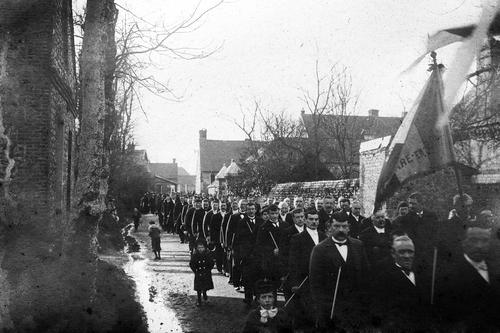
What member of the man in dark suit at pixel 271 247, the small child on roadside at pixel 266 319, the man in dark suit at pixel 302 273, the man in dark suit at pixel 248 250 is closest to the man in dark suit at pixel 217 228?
the man in dark suit at pixel 248 250

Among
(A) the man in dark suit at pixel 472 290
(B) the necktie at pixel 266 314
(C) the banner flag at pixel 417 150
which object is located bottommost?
(B) the necktie at pixel 266 314

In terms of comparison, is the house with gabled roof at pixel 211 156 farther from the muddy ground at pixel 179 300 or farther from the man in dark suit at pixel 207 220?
the muddy ground at pixel 179 300

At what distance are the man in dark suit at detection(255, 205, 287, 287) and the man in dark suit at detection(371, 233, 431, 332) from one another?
303 centimetres

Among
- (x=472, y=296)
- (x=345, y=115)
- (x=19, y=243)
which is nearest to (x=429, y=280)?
(x=472, y=296)

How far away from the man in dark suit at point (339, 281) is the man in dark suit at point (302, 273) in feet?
2.16

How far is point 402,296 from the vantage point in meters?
4.92

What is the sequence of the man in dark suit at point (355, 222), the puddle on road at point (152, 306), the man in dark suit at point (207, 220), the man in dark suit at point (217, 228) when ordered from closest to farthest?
the puddle on road at point (152, 306) → the man in dark suit at point (355, 222) → the man in dark suit at point (217, 228) → the man in dark suit at point (207, 220)

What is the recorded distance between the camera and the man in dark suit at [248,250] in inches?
332

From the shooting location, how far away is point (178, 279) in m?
11.1

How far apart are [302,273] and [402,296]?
1.79 meters

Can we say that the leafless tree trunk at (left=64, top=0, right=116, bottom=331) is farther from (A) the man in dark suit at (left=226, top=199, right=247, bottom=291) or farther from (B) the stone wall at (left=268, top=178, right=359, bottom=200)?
(B) the stone wall at (left=268, top=178, right=359, bottom=200)

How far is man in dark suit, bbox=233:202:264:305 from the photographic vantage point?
332 inches

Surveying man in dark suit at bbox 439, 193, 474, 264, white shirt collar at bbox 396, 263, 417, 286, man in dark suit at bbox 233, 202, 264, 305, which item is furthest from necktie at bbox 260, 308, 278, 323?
man in dark suit at bbox 233, 202, 264, 305

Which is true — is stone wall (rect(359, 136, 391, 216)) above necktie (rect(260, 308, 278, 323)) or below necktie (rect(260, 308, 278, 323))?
above
